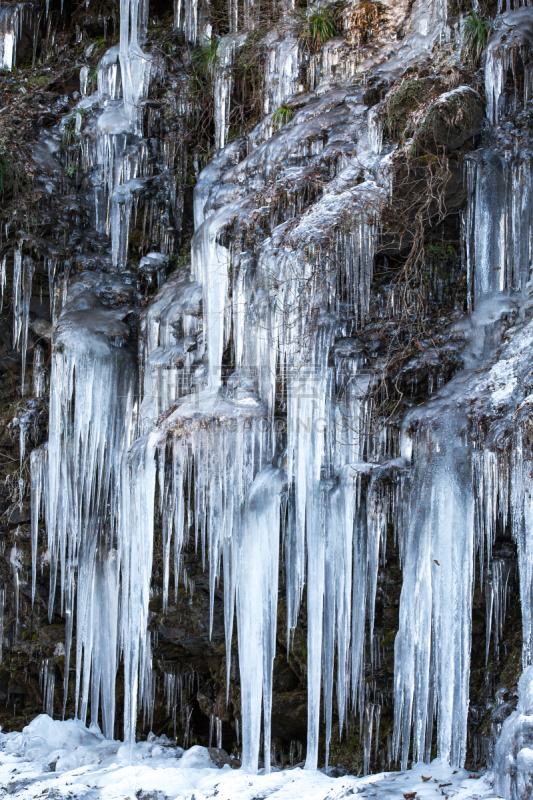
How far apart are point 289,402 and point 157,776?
300 centimetres

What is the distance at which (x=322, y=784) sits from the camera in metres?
5.48

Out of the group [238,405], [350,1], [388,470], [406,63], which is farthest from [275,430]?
[350,1]

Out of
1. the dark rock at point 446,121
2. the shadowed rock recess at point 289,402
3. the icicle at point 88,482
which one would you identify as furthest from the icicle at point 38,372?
the dark rock at point 446,121

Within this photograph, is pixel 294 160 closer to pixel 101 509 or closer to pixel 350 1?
pixel 350 1

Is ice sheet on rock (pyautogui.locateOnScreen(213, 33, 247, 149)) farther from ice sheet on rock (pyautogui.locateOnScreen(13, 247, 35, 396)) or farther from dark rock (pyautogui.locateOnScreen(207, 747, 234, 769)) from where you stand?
dark rock (pyautogui.locateOnScreen(207, 747, 234, 769))

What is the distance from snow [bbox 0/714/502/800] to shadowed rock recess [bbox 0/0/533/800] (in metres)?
0.16

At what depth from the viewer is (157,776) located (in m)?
6.16

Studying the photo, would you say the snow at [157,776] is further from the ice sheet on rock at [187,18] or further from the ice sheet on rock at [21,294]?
the ice sheet on rock at [187,18]

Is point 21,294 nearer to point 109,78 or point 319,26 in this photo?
point 109,78

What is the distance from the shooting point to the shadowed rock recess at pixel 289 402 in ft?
17.9

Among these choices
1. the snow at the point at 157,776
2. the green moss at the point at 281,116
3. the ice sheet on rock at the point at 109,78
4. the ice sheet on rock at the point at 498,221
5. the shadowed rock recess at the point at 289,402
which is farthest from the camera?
the ice sheet on rock at the point at 109,78

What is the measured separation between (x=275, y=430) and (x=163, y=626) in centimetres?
218

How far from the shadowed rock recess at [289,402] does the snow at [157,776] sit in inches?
6.4

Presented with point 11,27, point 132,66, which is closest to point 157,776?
point 132,66
